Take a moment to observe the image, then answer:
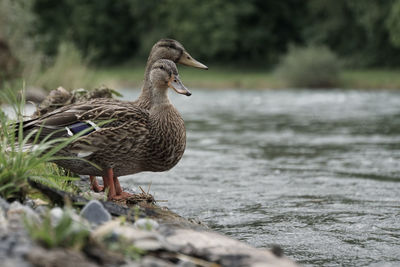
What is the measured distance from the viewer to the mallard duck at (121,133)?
4418 mm

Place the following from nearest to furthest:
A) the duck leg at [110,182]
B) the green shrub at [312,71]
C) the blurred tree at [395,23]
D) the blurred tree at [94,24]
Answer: the duck leg at [110,182], the green shrub at [312,71], the blurred tree at [395,23], the blurred tree at [94,24]

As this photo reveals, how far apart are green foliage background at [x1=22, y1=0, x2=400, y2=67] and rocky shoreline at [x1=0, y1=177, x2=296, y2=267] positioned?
3455 centimetres

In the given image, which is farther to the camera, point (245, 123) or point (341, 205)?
point (245, 123)

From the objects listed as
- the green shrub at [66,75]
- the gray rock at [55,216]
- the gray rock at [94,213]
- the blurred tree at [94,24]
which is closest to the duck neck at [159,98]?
the gray rock at [94,213]

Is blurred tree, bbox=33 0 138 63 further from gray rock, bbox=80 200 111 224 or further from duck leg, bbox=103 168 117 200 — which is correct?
gray rock, bbox=80 200 111 224

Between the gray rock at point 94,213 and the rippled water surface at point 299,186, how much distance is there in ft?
5.08

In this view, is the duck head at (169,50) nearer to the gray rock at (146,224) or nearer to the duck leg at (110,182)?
the duck leg at (110,182)

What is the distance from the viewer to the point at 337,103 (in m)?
21.8

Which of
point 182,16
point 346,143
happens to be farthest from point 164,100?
point 182,16

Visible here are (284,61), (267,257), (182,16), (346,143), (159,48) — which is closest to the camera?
(267,257)

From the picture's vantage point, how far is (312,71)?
33.3m

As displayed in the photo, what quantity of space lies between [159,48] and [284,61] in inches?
1174

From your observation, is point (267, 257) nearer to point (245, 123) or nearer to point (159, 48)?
point (159, 48)

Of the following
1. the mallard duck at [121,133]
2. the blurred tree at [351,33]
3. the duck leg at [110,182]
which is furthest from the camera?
the blurred tree at [351,33]
